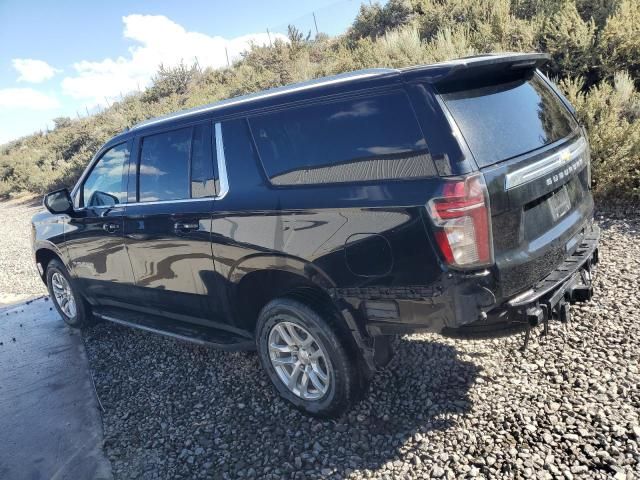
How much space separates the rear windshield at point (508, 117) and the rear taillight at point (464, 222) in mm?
190

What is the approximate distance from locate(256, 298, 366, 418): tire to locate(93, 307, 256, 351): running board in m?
0.26

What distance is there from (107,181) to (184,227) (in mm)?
1349

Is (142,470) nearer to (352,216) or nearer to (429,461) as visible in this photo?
(429,461)

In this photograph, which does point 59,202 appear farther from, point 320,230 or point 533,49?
point 533,49

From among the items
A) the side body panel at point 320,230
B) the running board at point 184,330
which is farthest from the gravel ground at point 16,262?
the side body panel at point 320,230

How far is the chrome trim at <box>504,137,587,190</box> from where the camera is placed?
2.42 m

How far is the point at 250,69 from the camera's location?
62.6 feet

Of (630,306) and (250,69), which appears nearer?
(630,306)

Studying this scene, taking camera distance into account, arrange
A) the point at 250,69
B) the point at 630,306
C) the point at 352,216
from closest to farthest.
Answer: the point at 352,216 → the point at 630,306 → the point at 250,69

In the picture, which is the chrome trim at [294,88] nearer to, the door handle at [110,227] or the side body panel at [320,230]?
the side body panel at [320,230]

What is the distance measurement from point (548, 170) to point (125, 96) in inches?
1497

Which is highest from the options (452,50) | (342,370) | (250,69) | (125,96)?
(125,96)

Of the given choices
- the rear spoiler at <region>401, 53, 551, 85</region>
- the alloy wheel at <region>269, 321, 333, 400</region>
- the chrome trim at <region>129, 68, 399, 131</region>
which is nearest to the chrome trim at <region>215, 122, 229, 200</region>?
the chrome trim at <region>129, 68, 399, 131</region>

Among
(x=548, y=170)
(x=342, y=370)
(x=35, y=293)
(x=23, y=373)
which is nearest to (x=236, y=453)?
(x=342, y=370)
